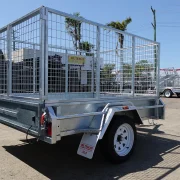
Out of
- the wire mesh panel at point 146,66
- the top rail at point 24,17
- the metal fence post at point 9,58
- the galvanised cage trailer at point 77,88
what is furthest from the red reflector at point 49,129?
the wire mesh panel at point 146,66

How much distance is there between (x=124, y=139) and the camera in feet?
15.0

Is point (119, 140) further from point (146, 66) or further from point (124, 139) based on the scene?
point (146, 66)

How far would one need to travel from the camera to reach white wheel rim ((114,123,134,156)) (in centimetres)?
441

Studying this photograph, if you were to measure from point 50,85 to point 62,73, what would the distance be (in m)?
1.42

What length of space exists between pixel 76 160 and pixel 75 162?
106mm

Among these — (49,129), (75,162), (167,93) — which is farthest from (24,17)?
(167,93)

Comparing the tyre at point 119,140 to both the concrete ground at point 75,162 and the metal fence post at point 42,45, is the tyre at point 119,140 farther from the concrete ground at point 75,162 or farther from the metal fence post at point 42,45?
the metal fence post at point 42,45

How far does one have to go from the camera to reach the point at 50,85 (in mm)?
4492

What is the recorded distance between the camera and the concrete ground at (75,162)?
384 centimetres

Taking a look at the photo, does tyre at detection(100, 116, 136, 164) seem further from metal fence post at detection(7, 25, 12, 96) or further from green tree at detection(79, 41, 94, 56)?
metal fence post at detection(7, 25, 12, 96)

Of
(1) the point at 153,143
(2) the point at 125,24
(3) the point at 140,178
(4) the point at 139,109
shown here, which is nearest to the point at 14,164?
(3) the point at 140,178

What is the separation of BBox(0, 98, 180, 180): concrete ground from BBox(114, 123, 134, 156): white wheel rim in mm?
214

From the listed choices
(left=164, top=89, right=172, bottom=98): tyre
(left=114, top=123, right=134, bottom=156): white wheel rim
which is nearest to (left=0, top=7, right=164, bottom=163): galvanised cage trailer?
(left=114, top=123, right=134, bottom=156): white wheel rim

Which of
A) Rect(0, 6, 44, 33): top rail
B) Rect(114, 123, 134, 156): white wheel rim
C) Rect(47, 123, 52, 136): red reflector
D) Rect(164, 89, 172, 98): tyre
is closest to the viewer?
Rect(47, 123, 52, 136): red reflector
